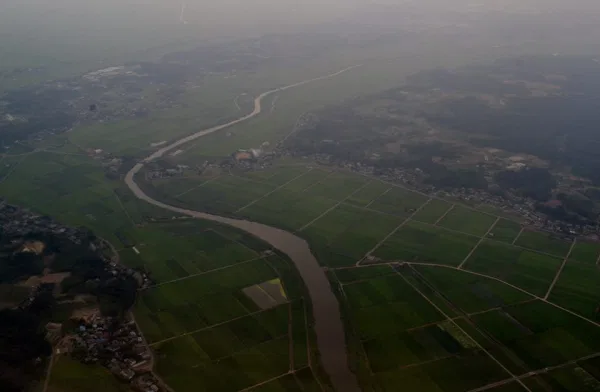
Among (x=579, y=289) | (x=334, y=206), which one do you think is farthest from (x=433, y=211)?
(x=579, y=289)

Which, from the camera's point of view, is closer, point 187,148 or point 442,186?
point 442,186

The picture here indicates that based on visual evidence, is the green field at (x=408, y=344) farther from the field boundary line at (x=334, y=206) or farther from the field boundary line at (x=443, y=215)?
the field boundary line at (x=443, y=215)

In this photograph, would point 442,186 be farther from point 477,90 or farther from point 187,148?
point 477,90

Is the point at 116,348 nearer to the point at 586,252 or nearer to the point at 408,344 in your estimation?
the point at 408,344

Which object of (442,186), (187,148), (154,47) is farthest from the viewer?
(154,47)

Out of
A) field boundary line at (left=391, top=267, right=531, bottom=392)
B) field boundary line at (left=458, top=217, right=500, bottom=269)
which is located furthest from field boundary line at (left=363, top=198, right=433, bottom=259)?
field boundary line at (left=458, top=217, right=500, bottom=269)

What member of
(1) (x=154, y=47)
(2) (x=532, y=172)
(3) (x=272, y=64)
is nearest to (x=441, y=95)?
(2) (x=532, y=172)

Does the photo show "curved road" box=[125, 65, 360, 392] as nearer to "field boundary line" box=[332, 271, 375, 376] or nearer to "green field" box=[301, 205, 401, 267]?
"field boundary line" box=[332, 271, 375, 376]
